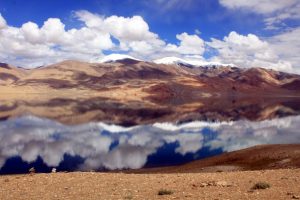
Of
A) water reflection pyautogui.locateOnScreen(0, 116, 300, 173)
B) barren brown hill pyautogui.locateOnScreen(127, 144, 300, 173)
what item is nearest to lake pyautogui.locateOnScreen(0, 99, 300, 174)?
water reflection pyautogui.locateOnScreen(0, 116, 300, 173)

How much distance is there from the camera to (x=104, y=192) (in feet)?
53.1

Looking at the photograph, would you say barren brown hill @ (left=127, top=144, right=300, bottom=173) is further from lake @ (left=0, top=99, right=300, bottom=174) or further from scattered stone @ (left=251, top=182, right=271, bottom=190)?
scattered stone @ (left=251, top=182, right=271, bottom=190)

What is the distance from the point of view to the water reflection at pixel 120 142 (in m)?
38.9

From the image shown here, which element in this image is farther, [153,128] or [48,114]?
[48,114]

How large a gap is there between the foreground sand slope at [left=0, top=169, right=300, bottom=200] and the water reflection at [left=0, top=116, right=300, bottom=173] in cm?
1620

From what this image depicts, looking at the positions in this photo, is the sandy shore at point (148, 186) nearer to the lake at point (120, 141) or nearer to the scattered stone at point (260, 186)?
the scattered stone at point (260, 186)

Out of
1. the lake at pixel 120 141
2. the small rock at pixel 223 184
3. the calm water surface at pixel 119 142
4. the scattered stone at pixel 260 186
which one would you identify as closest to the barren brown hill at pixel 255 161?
the lake at pixel 120 141

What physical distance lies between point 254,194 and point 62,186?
25.3 feet

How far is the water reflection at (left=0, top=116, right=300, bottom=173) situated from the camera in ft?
128

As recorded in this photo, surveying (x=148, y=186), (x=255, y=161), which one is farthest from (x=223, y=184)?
(x=255, y=161)

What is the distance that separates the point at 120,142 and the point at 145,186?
3496 centimetres

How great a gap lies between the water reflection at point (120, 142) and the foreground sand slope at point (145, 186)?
16.2 m

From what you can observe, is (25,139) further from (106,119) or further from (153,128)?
(106,119)

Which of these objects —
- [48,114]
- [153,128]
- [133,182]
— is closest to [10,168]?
[133,182]
